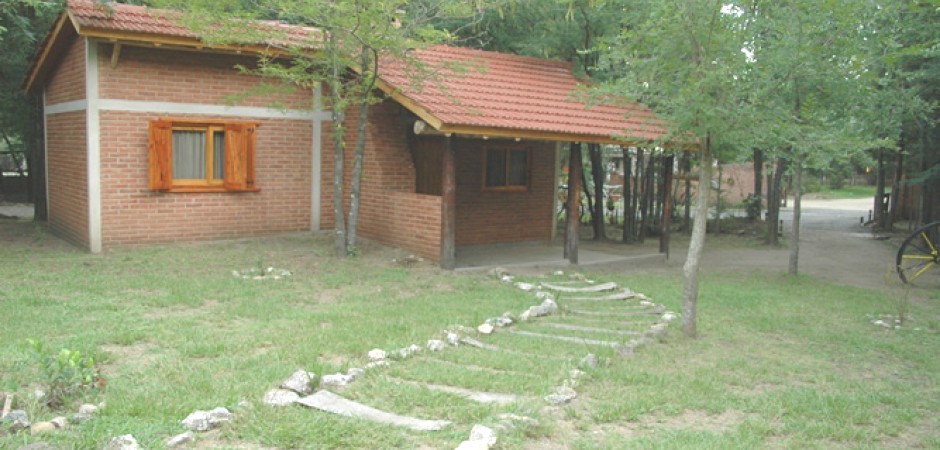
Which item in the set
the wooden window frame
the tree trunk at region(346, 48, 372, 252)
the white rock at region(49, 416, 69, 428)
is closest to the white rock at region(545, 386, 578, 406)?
the white rock at region(49, 416, 69, 428)

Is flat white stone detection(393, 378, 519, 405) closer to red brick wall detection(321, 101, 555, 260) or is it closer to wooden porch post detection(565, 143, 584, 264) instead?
red brick wall detection(321, 101, 555, 260)

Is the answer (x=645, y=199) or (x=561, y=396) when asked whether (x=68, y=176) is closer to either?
(x=561, y=396)

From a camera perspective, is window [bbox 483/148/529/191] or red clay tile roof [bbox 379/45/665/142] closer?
red clay tile roof [bbox 379/45/665/142]

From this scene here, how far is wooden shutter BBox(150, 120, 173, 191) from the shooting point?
11836mm

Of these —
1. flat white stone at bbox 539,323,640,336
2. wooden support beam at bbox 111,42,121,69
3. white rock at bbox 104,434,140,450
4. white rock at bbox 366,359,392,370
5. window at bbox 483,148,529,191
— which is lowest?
flat white stone at bbox 539,323,640,336

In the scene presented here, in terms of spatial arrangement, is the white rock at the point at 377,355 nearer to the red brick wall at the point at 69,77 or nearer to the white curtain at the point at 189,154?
the white curtain at the point at 189,154

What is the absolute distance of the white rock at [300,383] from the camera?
5277 mm

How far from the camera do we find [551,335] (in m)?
7.55

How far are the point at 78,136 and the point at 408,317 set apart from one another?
302 inches

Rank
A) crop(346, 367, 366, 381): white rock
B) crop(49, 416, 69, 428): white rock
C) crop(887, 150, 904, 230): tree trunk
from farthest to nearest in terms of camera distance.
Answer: crop(887, 150, 904, 230): tree trunk
crop(346, 367, 366, 381): white rock
crop(49, 416, 69, 428): white rock

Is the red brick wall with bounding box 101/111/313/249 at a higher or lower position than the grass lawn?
higher

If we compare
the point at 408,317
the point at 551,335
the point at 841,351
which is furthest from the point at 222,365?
the point at 841,351

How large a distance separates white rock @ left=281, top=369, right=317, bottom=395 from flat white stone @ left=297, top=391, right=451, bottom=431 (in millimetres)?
99

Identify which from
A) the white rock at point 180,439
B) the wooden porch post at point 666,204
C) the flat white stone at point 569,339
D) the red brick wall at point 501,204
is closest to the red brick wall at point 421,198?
the red brick wall at point 501,204
